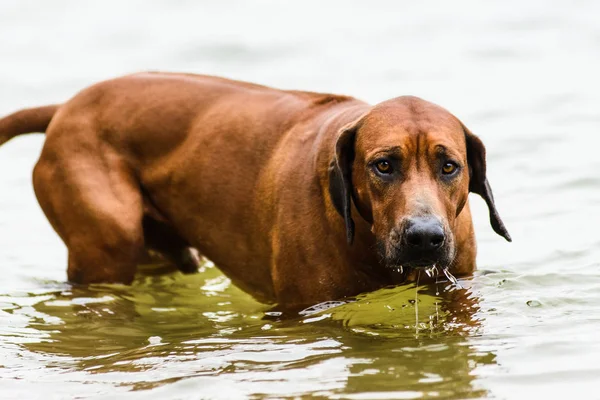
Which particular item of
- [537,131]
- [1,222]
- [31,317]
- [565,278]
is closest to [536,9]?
[537,131]

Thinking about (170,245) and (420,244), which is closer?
(420,244)

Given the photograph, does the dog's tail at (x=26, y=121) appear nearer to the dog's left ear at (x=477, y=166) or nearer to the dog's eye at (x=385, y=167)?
the dog's eye at (x=385, y=167)

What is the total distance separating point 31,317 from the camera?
699 cm

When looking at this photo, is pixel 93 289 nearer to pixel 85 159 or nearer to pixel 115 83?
pixel 85 159

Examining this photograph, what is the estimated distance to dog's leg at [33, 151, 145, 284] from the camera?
696 cm

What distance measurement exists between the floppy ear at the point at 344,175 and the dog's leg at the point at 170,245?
161cm

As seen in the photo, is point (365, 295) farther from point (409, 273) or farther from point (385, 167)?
point (385, 167)

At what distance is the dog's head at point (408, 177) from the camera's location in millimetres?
5414

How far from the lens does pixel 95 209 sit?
695cm

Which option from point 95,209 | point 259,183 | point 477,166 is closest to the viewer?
point 477,166

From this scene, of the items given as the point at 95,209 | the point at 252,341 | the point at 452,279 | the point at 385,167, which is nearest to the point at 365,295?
the point at 452,279

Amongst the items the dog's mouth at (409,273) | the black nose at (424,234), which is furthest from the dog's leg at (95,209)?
the black nose at (424,234)

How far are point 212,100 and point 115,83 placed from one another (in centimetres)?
64

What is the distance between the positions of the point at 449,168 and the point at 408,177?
21cm
